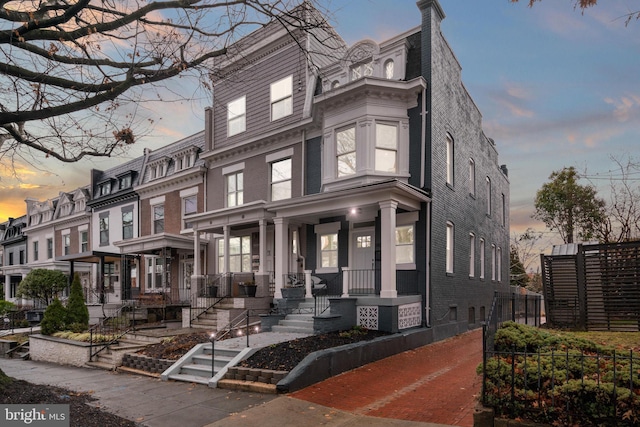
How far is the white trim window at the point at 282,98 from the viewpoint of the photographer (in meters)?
19.4

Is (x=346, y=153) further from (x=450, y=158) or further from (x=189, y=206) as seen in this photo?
(x=189, y=206)

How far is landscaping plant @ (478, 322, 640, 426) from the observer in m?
5.20

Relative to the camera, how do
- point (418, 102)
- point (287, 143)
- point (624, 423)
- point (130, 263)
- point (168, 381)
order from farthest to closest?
point (130, 263) → point (287, 143) → point (418, 102) → point (168, 381) → point (624, 423)

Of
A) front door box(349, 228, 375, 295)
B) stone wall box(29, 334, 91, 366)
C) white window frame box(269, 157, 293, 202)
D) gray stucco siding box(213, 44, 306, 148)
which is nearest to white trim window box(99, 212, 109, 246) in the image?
gray stucco siding box(213, 44, 306, 148)

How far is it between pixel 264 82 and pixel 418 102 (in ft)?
25.5

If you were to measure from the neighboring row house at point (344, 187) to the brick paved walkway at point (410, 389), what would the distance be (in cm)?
203

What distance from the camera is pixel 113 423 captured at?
6832 mm

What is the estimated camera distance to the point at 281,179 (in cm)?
1934

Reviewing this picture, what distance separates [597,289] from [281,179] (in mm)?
12163

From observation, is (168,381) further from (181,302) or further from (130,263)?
(130,263)

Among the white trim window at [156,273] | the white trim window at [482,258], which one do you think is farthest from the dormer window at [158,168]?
the white trim window at [482,258]

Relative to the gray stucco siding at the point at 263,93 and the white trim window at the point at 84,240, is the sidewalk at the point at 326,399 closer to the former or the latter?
the gray stucco siding at the point at 263,93

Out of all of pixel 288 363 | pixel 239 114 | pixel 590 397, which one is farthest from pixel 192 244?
pixel 590 397

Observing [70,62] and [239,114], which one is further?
[239,114]
